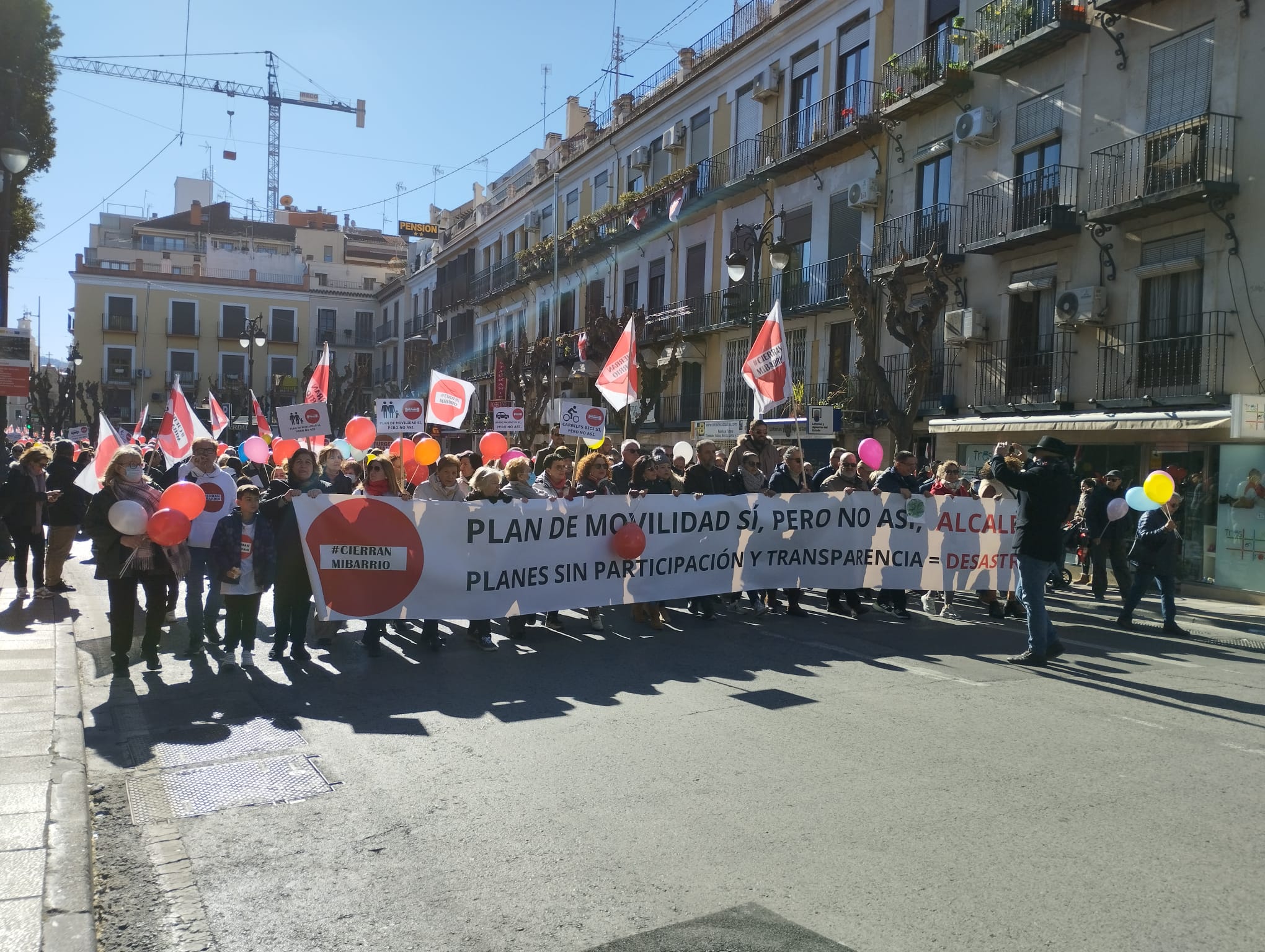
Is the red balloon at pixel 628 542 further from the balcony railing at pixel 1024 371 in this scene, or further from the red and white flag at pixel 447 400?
the balcony railing at pixel 1024 371

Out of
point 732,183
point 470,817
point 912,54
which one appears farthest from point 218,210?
point 470,817

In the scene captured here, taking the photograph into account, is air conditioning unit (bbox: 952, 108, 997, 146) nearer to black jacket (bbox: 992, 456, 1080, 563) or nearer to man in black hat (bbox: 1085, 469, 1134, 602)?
man in black hat (bbox: 1085, 469, 1134, 602)

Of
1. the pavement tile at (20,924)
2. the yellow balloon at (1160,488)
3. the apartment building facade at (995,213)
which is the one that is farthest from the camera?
the apartment building facade at (995,213)

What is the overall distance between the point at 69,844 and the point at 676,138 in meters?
29.4

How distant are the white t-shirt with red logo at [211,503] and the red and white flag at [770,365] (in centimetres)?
653

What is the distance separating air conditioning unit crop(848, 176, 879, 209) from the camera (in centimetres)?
2300

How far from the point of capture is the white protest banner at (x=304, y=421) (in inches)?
559

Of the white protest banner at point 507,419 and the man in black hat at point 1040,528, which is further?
the white protest banner at point 507,419

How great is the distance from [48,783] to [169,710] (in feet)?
6.18

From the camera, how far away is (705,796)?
512cm

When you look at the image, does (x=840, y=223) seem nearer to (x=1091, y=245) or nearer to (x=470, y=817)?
(x=1091, y=245)

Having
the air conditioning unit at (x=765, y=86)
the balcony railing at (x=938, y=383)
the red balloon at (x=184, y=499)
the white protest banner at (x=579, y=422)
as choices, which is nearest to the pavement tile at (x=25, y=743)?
the red balloon at (x=184, y=499)

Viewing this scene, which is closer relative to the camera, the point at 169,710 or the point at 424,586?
the point at 169,710

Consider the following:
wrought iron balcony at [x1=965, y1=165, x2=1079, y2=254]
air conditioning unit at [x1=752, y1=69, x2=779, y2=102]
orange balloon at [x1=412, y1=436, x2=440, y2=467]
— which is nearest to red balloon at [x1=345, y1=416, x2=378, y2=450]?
orange balloon at [x1=412, y1=436, x2=440, y2=467]
